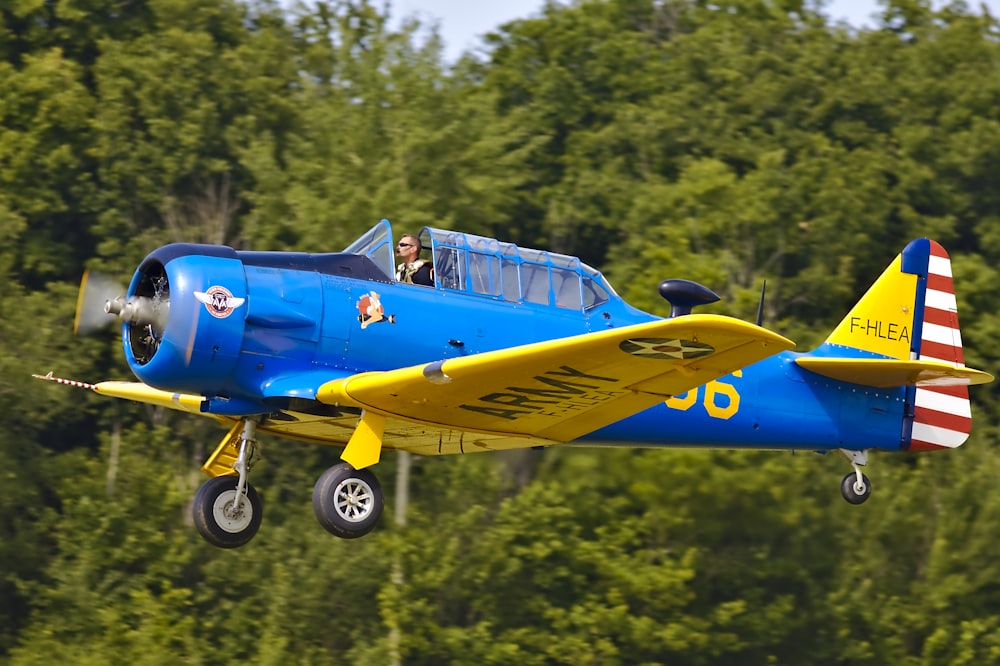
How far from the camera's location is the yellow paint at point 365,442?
11183 mm

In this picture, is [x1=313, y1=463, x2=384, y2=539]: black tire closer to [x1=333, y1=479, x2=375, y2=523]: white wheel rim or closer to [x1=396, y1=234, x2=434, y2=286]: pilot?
[x1=333, y1=479, x2=375, y2=523]: white wheel rim

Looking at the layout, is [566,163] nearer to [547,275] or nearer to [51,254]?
[51,254]

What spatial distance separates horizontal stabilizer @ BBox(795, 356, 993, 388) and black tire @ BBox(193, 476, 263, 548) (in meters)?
4.54

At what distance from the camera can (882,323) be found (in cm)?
1405

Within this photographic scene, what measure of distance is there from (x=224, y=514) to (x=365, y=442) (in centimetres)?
141

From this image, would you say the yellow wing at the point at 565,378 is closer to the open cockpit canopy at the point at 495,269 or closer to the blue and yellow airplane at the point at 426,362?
the blue and yellow airplane at the point at 426,362

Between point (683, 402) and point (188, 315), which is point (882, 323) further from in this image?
point (188, 315)

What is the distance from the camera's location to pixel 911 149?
30.6 metres

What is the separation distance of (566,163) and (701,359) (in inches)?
823

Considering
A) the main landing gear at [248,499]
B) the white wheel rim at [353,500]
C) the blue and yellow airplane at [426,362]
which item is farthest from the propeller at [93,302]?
the white wheel rim at [353,500]

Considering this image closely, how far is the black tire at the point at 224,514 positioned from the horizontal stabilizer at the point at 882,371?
4539 mm

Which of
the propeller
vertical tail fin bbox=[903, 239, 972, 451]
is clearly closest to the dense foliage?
vertical tail fin bbox=[903, 239, 972, 451]

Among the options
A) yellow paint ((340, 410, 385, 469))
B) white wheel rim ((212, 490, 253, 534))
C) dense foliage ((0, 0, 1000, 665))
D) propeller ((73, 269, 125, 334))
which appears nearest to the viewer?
yellow paint ((340, 410, 385, 469))

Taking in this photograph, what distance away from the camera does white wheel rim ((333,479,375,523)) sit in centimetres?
1110
